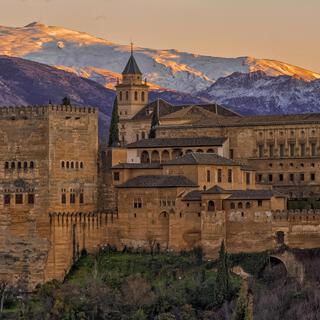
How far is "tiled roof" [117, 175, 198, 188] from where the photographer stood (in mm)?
87938

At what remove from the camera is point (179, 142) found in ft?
321

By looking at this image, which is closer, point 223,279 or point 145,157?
point 223,279

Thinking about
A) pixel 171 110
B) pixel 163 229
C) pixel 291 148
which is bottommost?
pixel 163 229

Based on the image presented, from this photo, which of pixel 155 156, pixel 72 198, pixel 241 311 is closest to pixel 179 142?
pixel 155 156

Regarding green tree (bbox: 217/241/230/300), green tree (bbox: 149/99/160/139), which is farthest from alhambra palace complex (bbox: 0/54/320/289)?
green tree (bbox: 149/99/160/139)

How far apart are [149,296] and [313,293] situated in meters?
9.91

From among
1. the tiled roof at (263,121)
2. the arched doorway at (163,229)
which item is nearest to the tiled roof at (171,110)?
the tiled roof at (263,121)

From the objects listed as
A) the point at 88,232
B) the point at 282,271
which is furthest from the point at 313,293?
the point at 88,232

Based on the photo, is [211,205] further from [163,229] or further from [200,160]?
[200,160]

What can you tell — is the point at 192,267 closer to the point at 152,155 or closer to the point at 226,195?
the point at 226,195

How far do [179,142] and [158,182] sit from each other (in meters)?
9.81

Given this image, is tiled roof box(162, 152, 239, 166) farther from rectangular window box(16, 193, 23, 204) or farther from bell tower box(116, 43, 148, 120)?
bell tower box(116, 43, 148, 120)

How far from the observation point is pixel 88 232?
8938cm

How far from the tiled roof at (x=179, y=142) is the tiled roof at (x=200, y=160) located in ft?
16.3
